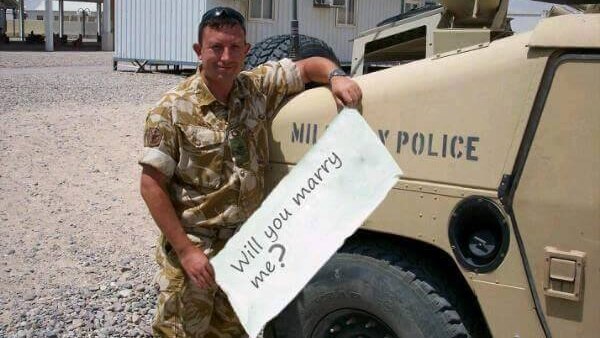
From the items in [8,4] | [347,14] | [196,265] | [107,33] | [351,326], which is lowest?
[351,326]

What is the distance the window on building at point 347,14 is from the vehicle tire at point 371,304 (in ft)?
57.2

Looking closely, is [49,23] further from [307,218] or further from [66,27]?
[66,27]

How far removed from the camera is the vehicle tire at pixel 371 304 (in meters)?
2.54

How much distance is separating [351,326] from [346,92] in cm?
87

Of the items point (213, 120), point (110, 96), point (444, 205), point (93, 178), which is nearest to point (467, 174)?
point (444, 205)

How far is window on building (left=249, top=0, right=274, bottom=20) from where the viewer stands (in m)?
17.6

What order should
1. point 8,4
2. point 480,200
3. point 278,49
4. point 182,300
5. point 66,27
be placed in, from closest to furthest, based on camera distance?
1. point 480,200
2. point 182,300
3. point 278,49
4. point 8,4
5. point 66,27

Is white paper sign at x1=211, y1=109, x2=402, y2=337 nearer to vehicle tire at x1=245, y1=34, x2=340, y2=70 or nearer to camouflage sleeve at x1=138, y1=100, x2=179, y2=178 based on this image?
camouflage sleeve at x1=138, y1=100, x2=179, y2=178

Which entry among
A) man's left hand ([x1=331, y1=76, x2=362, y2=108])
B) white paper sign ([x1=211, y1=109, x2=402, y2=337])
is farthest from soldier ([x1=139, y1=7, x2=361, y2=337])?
white paper sign ([x1=211, y1=109, x2=402, y2=337])

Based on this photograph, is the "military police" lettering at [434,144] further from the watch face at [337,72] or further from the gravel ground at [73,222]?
the gravel ground at [73,222]

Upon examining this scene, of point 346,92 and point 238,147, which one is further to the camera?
point 238,147

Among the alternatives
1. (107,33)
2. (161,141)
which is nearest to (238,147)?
(161,141)

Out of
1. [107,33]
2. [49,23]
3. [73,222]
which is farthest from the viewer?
[107,33]

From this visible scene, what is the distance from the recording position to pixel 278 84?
9.55ft
